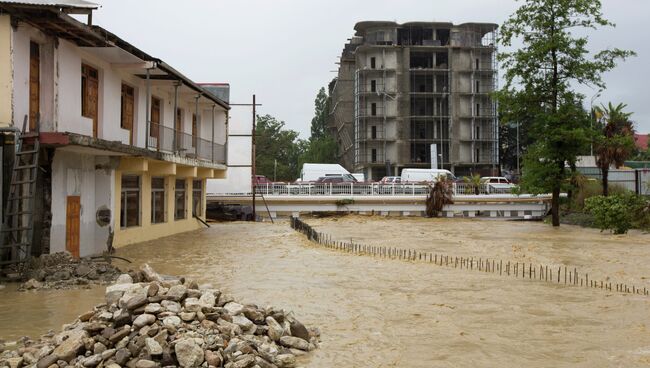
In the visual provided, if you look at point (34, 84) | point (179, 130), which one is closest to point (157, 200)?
point (179, 130)

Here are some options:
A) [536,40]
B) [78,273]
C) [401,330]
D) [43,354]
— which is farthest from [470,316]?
[536,40]

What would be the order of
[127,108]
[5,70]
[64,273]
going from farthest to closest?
[127,108]
[5,70]
[64,273]

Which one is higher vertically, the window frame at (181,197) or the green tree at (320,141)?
the green tree at (320,141)

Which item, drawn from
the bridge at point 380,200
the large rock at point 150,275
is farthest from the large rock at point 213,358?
the bridge at point 380,200

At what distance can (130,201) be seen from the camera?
2122 centimetres

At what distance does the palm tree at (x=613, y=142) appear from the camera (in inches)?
1273

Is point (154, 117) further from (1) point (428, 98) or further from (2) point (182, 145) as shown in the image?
(1) point (428, 98)

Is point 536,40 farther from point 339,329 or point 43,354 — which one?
point 43,354

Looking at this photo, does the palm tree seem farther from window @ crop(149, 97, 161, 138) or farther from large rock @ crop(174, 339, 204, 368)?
large rock @ crop(174, 339, 204, 368)

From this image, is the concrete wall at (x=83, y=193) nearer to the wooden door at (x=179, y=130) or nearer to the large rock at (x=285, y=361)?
the wooden door at (x=179, y=130)

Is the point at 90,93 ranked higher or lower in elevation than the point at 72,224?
higher

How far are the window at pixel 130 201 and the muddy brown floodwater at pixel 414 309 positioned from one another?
1347 mm

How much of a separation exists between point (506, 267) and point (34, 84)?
1320 centimetres

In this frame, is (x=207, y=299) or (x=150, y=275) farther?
(x=150, y=275)
